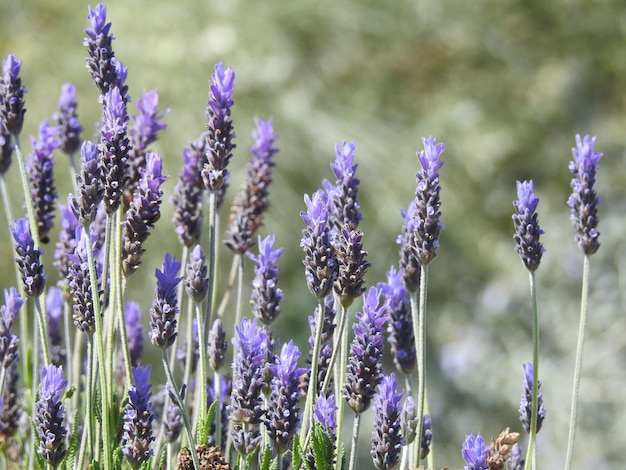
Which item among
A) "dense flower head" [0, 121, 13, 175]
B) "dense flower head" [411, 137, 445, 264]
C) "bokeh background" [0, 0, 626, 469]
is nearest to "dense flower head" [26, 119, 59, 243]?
"dense flower head" [0, 121, 13, 175]

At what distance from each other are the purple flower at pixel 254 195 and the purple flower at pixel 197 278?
262 millimetres

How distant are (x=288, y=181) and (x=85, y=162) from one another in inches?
196

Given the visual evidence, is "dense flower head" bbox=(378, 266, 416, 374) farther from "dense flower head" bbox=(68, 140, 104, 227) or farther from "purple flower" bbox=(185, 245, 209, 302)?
"dense flower head" bbox=(68, 140, 104, 227)

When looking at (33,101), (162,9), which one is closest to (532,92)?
(162,9)

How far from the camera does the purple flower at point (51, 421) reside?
99 centimetres

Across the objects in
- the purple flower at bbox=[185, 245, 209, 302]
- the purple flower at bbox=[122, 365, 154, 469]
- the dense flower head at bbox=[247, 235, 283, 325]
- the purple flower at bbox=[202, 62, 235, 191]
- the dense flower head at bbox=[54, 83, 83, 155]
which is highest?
the dense flower head at bbox=[54, 83, 83, 155]

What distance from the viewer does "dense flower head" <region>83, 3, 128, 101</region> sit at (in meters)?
1.09

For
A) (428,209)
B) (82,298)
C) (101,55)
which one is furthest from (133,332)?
(428,209)

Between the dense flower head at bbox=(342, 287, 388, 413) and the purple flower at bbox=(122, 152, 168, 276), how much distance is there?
0.90 feet

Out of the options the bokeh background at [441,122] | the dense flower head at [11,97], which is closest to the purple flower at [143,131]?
the dense flower head at [11,97]

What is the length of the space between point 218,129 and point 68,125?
381mm

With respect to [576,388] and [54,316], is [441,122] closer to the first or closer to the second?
[54,316]

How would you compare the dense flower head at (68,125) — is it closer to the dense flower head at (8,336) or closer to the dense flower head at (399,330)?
the dense flower head at (8,336)

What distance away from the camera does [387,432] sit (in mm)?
1012
